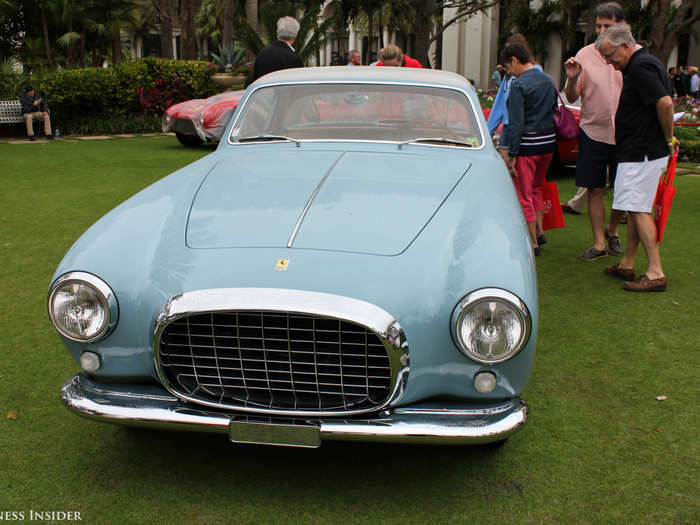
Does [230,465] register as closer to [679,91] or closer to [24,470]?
[24,470]

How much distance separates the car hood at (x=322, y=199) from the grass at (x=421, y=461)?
3.08 feet

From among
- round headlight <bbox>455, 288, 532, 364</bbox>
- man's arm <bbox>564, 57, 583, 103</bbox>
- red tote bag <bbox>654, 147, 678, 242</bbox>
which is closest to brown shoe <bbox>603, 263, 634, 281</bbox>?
red tote bag <bbox>654, 147, 678, 242</bbox>

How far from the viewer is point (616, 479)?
2814 millimetres

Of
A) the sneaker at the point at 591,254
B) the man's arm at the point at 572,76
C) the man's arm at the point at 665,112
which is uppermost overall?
the man's arm at the point at 572,76

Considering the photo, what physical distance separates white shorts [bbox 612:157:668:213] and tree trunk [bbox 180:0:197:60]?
1873cm

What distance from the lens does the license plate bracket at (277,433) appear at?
245 cm

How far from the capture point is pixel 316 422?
8.13 feet

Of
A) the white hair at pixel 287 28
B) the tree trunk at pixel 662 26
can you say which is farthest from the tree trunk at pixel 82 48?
the tree trunk at pixel 662 26

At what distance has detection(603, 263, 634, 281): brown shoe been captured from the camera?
5.35m

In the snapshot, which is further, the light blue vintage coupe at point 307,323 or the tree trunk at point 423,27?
the tree trunk at point 423,27

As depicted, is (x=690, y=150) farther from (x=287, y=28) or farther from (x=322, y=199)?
(x=322, y=199)

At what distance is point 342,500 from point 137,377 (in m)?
0.91

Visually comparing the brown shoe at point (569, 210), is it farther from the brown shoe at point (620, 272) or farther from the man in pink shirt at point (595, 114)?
the brown shoe at point (620, 272)

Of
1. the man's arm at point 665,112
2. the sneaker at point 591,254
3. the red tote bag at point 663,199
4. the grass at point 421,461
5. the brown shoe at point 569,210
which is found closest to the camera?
the grass at point 421,461
